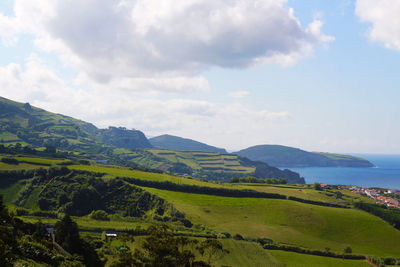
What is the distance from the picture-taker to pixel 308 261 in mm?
95375

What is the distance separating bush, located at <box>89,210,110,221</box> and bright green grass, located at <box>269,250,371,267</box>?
63577mm

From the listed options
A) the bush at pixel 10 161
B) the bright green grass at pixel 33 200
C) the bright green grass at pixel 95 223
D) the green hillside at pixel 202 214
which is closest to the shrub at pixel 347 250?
the green hillside at pixel 202 214

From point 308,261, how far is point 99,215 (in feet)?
255

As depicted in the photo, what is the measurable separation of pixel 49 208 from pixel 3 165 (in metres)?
44.4

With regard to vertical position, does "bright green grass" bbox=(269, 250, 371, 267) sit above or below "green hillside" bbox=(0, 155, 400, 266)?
below

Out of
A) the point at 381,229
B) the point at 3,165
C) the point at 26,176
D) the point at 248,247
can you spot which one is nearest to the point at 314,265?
the point at 248,247

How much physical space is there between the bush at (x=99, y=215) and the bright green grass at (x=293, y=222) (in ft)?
95.7

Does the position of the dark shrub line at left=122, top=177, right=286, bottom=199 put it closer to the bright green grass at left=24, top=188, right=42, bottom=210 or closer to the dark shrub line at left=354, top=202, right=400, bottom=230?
the dark shrub line at left=354, top=202, right=400, bottom=230

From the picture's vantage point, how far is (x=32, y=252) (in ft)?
134

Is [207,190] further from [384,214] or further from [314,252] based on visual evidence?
[384,214]

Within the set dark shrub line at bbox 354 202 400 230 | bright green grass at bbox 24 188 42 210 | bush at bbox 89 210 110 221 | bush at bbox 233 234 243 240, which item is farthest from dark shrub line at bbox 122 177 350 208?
bush at bbox 233 234 243 240

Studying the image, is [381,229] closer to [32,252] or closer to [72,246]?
[72,246]

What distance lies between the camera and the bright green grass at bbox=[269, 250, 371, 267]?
92.8 metres

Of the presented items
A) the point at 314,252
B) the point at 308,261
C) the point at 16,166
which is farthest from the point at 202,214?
the point at 16,166
